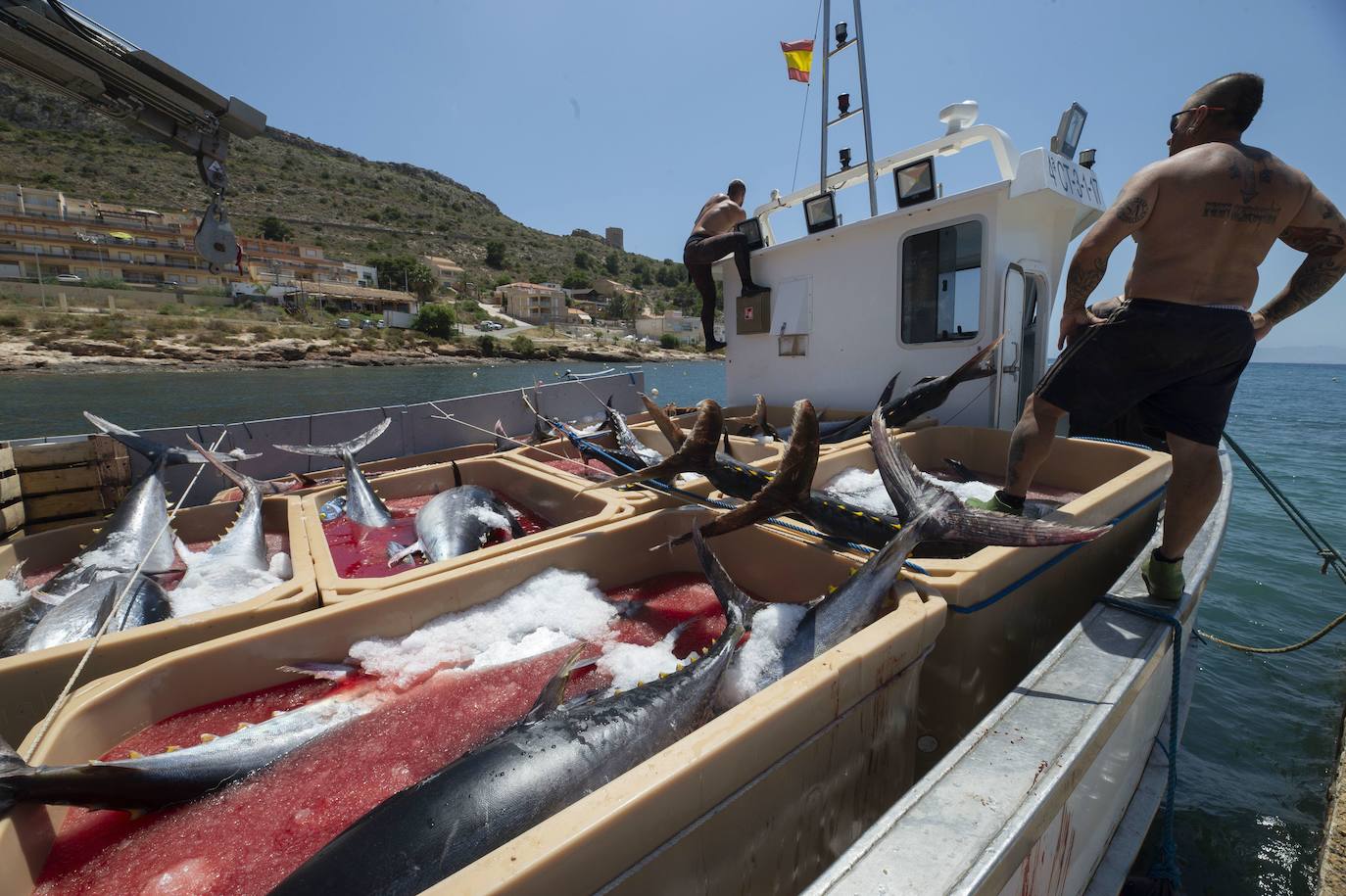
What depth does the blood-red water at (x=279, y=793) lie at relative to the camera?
1184 millimetres

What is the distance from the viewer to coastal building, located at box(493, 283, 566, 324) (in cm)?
7844

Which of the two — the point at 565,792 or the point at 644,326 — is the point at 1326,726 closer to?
the point at 565,792

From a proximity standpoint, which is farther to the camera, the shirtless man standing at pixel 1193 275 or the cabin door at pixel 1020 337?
the cabin door at pixel 1020 337

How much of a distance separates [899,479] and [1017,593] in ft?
1.96

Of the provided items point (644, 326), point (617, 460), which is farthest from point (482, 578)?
point (644, 326)

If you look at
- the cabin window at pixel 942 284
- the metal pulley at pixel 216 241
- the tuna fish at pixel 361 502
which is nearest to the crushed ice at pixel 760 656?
the tuna fish at pixel 361 502

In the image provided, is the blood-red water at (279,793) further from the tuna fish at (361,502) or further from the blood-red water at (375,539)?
the tuna fish at (361,502)

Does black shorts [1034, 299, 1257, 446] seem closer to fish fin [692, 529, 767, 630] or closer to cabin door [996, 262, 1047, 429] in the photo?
fish fin [692, 529, 767, 630]

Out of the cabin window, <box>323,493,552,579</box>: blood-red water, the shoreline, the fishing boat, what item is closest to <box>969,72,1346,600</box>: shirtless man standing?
the fishing boat

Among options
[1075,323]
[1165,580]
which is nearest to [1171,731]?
[1165,580]

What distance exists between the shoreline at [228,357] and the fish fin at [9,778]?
46137mm

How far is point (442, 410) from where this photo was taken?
6027 millimetres

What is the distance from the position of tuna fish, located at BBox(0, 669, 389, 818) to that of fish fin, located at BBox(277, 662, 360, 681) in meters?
0.05

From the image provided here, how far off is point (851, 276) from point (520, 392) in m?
3.98
